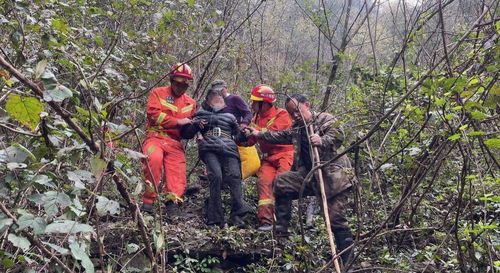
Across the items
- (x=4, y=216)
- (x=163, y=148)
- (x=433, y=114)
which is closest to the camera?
(x=4, y=216)

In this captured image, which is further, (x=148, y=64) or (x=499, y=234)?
(x=148, y=64)

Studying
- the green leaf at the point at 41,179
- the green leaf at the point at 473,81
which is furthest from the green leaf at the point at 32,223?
the green leaf at the point at 473,81

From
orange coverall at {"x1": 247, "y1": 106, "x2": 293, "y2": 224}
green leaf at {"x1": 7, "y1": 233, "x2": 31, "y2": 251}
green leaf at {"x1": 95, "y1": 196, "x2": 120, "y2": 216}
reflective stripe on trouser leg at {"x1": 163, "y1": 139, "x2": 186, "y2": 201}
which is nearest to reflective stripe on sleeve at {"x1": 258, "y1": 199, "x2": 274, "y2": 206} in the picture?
orange coverall at {"x1": 247, "y1": 106, "x2": 293, "y2": 224}

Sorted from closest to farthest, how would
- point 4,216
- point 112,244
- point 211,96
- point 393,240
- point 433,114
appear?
point 4,216
point 433,114
point 112,244
point 393,240
point 211,96

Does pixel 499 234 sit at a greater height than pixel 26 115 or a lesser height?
lesser

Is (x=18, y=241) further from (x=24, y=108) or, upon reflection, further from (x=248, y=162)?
(x=248, y=162)

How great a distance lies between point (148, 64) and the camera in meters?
5.43

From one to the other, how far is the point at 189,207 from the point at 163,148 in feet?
Answer: 3.01

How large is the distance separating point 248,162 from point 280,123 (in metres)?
0.66

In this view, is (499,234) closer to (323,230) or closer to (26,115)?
(323,230)

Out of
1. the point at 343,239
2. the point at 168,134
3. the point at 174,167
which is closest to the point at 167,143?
the point at 168,134

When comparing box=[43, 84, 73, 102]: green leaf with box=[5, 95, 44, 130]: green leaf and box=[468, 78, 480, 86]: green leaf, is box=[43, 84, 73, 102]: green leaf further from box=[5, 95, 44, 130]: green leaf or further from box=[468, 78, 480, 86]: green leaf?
box=[468, 78, 480, 86]: green leaf

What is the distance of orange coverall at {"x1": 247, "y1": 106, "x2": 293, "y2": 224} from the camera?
539cm

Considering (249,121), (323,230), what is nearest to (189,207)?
(249,121)
